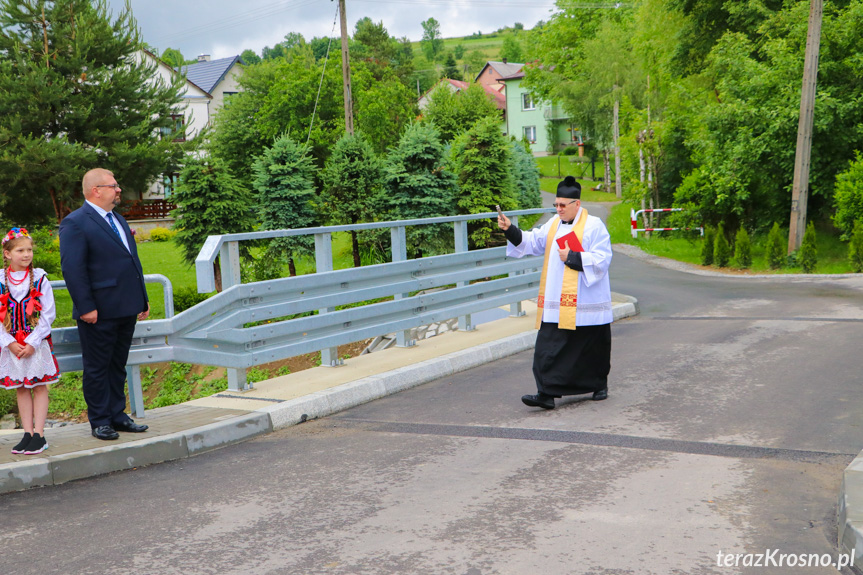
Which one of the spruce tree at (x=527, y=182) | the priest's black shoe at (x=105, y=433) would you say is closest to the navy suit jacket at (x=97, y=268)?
the priest's black shoe at (x=105, y=433)

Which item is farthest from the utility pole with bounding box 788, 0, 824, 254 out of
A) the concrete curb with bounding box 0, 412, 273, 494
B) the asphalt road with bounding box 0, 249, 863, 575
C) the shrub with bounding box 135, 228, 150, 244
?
the shrub with bounding box 135, 228, 150, 244

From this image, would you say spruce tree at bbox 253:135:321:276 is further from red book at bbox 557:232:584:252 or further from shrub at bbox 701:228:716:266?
red book at bbox 557:232:584:252

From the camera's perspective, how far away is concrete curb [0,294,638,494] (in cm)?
538

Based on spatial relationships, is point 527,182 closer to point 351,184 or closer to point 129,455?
point 351,184

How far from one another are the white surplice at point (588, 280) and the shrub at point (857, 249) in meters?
14.5

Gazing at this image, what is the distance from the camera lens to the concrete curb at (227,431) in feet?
17.6

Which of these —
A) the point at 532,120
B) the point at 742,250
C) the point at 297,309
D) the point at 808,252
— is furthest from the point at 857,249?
the point at 532,120

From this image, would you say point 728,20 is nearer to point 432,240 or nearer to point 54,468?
point 432,240

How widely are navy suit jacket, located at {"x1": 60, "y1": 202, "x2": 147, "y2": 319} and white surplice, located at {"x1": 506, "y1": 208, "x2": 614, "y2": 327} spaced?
3.30 metres

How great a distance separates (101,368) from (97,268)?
70cm

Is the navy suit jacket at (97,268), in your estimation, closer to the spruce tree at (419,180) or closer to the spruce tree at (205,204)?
the spruce tree at (419,180)

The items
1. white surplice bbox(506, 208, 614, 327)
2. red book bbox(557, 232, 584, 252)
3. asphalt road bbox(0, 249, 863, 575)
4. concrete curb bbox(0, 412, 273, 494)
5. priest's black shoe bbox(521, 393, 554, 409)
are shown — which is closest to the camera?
asphalt road bbox(0, 249, 863, 575)

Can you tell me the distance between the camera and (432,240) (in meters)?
20.7

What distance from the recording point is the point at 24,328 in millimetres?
5637
